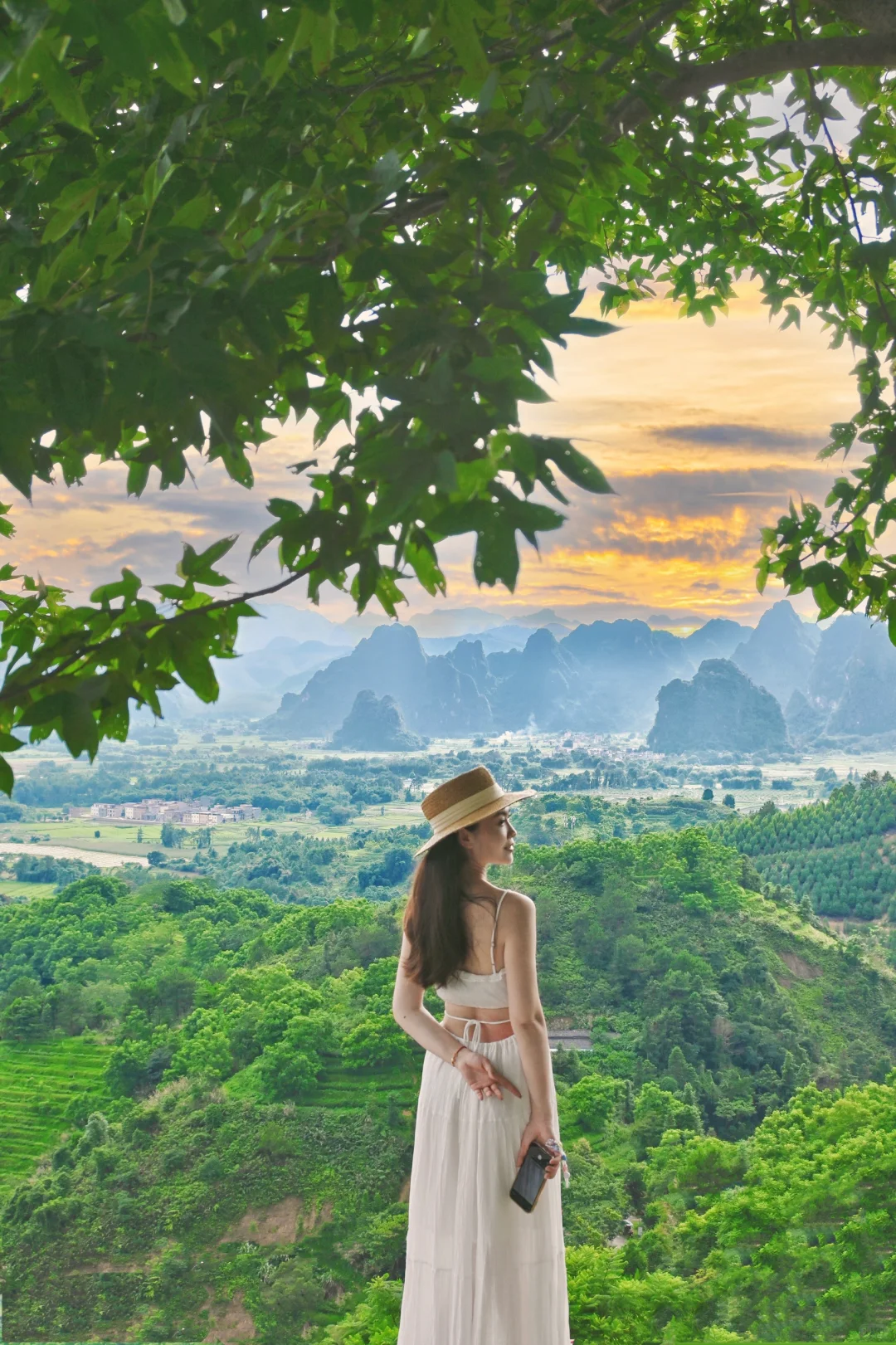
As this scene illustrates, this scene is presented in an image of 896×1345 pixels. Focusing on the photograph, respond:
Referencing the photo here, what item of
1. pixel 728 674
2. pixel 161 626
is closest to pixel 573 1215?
pixel 728 674

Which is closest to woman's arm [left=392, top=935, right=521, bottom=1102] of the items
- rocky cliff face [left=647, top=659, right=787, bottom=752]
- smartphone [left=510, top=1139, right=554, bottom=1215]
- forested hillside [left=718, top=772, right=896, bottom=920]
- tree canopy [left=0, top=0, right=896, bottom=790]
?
smartphone [left=510, top=1139, right=554, bottom=1215]

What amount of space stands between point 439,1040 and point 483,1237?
31 cm

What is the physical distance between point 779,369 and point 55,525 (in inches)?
105

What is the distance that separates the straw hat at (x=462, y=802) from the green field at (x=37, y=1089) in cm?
255

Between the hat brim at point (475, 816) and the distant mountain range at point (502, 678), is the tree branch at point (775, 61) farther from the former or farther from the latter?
the distant mountain range at point (502, 678)

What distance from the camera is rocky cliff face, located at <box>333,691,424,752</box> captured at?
476cm

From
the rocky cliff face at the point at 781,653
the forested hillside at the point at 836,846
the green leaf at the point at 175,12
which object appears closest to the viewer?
the green leaf at the point at 175,12

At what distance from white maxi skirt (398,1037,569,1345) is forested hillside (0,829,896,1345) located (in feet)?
5.47

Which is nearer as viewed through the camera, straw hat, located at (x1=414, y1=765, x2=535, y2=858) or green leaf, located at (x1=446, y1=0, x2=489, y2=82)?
green leaf, located at (x1=446, y1=0, x2=489, y2=82)

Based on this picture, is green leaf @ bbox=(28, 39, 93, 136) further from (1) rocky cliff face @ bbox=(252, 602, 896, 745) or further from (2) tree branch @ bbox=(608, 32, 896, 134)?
(1) rocky cliff face @ bbox=(252, 602, 896, 745)

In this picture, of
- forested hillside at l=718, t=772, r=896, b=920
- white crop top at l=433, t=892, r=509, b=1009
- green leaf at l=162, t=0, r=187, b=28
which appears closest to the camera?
green leaf at l=162, t=0, r=187, b=28

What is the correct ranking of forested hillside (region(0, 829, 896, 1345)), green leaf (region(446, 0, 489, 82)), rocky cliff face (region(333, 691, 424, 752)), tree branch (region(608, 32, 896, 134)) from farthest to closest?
rocky cliff face (region(333, 691, 424, 752))
forested hillside (region(0, 829, 896, 1345))
tree branch (region(608, 32, 896, 134))
green leaf (region(446, 0, 489, 82))

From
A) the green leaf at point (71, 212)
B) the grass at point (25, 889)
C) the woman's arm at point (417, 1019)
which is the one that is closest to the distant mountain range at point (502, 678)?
the grass at point (25, 889)

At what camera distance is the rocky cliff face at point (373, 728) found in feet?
15.6
